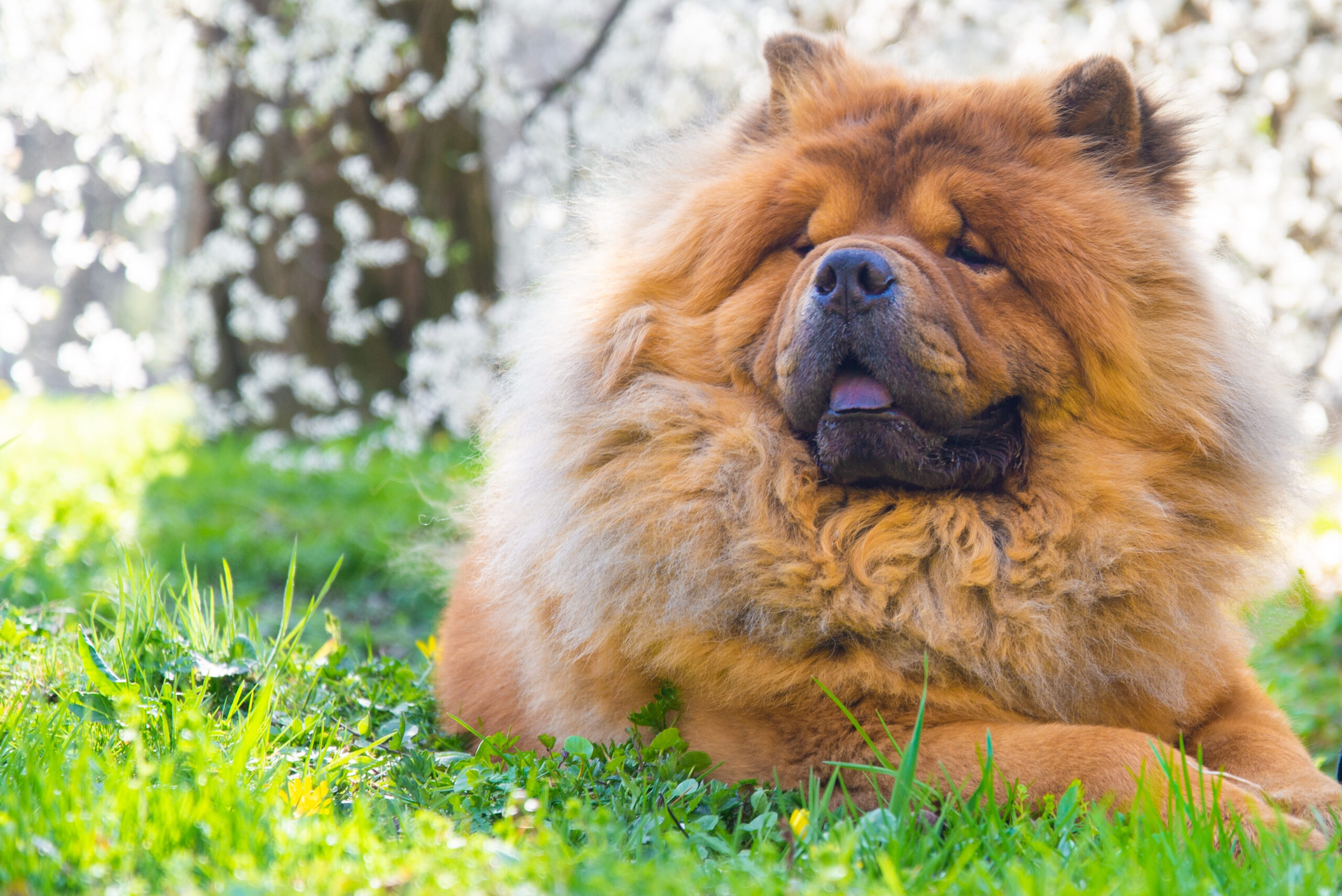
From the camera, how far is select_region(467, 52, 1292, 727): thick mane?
7.23 feet

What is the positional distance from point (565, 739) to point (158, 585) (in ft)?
3.95

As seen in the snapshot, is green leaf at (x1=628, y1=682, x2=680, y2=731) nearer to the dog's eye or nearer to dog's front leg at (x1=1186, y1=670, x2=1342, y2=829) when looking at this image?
dog's front leg at (x1=1186, y1=670, x2=1342, y2=829)

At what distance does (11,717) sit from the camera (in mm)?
1975

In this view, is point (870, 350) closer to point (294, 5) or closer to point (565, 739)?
point (565, 739)

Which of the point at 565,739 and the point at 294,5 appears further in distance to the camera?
the point at 294,5

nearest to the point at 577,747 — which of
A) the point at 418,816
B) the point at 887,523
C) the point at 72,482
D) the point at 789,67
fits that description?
the point at 418,816

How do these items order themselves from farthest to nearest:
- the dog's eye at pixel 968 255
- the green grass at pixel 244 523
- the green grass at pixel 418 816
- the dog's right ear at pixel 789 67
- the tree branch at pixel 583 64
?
the tree branch at pixel 583 64 → the green grass at pixel 244 523 → the dog's right ear at pixel 789 67 → the dog's eye at pixel 968 255 → the green grass at pixel 418 816

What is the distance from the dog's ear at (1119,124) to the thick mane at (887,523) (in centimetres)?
3

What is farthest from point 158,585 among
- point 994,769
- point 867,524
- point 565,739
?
point 994,769

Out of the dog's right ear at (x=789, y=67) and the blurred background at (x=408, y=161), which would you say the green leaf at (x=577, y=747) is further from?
the blurred background at (x=408, y=161)

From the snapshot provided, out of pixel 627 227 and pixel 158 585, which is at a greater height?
pixel 627 227

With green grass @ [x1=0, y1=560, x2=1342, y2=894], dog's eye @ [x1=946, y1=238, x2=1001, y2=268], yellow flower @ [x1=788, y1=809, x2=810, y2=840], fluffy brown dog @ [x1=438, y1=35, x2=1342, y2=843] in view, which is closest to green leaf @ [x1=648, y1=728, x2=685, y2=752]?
green grass @ [x1=0, y1=560, x2=1342, y2=894]

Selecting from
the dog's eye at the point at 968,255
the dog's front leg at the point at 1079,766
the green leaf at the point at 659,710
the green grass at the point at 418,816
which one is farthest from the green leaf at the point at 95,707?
the dog's eye at the point at 968,255

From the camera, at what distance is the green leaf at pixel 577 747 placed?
2188mm
